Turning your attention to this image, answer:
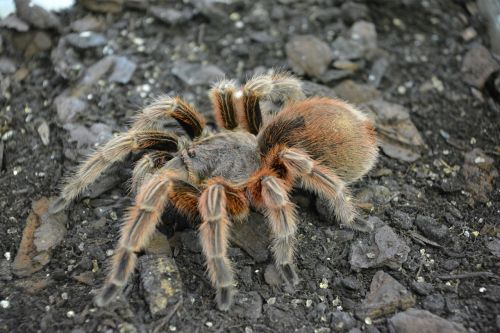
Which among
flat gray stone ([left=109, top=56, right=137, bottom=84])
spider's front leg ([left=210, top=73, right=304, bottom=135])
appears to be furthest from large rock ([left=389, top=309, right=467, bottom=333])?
flat gray stone ([left=109, top=56, right=137, bottom=84])

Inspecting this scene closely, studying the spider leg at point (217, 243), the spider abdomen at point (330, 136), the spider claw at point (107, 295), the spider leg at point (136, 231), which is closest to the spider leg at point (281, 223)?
the spider leg at point (217, 243)

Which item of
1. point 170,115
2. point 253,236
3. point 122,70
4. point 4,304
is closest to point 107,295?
point 4,304

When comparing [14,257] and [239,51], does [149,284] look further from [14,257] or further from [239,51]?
[239,51]

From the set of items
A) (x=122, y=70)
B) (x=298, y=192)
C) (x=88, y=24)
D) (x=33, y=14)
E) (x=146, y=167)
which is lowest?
(x=298, y=192)

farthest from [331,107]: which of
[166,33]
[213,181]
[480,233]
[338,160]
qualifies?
[166,33]

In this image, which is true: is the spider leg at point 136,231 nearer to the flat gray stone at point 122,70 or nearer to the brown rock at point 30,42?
the flat gray stone at point 122,70

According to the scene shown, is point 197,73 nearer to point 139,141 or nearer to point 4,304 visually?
point 139,141

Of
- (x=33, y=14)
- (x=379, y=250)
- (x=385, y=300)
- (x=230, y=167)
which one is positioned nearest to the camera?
(x=385, y=300)
